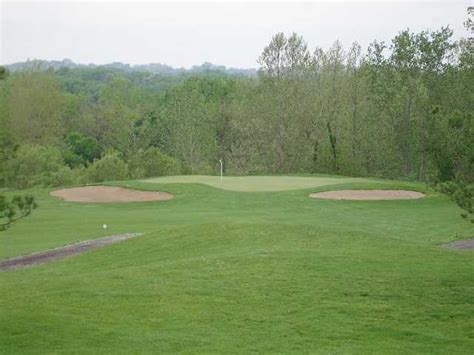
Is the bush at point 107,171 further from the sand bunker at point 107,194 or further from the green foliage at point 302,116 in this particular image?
the sand bunker at point 107,194

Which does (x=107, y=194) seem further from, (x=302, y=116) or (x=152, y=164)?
(x=302, y=116)

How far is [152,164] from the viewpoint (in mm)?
57188

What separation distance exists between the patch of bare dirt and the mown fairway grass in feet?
2.59

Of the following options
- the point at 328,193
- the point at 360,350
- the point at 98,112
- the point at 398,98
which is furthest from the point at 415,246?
the point at 98,112

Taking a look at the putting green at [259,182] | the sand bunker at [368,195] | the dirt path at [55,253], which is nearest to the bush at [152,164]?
the putting green at [259,182]

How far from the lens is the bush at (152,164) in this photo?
56.6m

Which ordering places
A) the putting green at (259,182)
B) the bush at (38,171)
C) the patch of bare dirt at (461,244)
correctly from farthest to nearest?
the bush at (38,171), the putting green at (259,182), the patch of bare dirt at (461,244)

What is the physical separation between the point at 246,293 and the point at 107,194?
24.3 metres

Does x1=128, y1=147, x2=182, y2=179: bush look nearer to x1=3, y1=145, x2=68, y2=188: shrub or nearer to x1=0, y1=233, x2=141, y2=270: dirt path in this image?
x1=3, y1=145, x2=68, y2=188: shrub

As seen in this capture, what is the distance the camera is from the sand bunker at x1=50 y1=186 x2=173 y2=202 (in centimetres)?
3419

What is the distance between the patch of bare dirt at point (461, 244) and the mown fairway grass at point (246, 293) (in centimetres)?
79

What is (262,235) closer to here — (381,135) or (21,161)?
(381,135)

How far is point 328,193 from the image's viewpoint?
33031 mm

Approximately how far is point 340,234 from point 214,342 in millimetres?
10371
